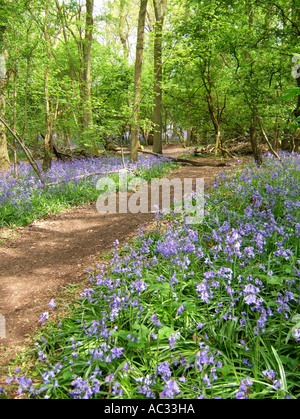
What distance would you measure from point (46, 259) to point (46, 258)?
39mm

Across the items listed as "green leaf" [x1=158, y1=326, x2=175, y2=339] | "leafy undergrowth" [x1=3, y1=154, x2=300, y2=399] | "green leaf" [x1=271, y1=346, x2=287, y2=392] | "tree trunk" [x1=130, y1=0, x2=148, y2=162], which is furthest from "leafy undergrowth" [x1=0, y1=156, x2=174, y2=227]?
"green leaf" [x1=271, y1=346, x2=287, y2=392]

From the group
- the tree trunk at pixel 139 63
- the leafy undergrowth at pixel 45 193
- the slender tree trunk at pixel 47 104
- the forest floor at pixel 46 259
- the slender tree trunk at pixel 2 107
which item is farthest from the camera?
the tree trunk at pixel 139 63

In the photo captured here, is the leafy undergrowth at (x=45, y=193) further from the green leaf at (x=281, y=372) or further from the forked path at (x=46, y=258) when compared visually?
the green leaf at (x=281, y=372)

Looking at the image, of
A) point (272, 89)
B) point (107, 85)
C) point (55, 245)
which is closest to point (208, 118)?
point (107, 85)

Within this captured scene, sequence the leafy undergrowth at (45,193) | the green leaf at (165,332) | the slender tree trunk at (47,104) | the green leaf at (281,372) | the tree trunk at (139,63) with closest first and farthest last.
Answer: the green leaf at (281,372)
the green leaf at (165,332)
the leafy undergrowth at (45,193)
the slender tree trunk at (47,104)
the tree trunk at (139,63)

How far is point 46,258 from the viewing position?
14.2ft

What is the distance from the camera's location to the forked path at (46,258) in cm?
287

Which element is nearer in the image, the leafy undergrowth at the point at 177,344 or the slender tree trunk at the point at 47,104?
the leafy undergrowth at the point at 177,344

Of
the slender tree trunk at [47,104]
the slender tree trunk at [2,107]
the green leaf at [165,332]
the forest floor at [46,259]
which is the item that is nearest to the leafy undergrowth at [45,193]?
the forest floor at [46,259]

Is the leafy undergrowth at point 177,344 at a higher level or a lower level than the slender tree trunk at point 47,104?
lower

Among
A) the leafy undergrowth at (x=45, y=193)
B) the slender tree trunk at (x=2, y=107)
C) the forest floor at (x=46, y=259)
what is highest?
the slender tree trunk at (x=2, y=107)

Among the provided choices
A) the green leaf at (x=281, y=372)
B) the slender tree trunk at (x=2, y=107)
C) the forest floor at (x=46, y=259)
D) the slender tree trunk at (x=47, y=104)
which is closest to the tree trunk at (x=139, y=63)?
the slender tree trunk at (x=47, y=104)

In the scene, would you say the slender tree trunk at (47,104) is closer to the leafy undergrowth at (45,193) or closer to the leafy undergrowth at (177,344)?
the leafy undergrowth at (45,193)
